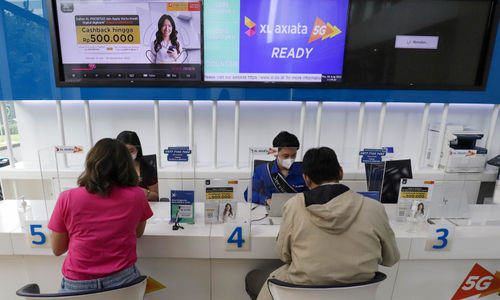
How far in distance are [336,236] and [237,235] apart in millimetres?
589

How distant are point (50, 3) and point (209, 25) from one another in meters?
1.31

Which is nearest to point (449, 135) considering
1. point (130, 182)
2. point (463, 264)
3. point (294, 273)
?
point (463, 264)

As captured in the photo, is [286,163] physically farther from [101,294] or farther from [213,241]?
[101,294]

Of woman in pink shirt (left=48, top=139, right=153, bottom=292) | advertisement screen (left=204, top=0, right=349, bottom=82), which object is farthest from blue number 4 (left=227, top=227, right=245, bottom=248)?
advertisement screen (left=204, top=0, right=349, bottom=82)

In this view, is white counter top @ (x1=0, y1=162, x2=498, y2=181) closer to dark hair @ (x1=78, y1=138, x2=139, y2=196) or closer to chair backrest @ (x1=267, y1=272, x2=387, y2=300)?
dark hair @ (x1=78, y1=138, x2=139, y2=196)

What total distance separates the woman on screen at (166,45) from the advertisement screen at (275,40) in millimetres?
266

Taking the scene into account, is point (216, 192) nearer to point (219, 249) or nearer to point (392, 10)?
point (219, 249)

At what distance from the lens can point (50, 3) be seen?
2.36m

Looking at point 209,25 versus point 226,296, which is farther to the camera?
point 209,25

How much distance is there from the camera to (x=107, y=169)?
126 centimetres

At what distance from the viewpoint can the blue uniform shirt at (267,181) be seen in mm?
1859

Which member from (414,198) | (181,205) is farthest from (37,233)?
(414,198)

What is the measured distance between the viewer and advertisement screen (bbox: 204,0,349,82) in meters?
2.44

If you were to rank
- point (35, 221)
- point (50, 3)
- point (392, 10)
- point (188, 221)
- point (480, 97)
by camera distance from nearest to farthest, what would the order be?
point (35, 221) < point (188, 221) < point (50, 3) < point (392, 10) < point (480, 97)
